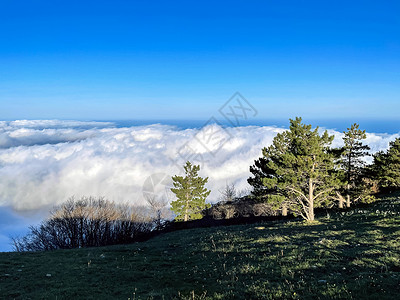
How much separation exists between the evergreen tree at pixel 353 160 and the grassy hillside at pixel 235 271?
1852cm

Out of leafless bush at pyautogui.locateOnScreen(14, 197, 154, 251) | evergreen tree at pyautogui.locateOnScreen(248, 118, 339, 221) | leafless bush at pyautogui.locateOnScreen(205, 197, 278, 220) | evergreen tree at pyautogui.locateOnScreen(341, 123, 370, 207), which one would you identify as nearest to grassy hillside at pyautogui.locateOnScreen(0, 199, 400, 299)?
→ evergreen tree at pyautogui.locateOnScreen(248, 118, 339, 221)

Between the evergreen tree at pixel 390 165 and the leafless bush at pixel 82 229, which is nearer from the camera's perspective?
the evergreen tree at pixel 390 165

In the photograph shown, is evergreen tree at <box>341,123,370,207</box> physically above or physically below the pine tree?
above

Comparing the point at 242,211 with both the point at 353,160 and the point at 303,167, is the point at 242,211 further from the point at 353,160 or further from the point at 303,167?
the point at 303,167

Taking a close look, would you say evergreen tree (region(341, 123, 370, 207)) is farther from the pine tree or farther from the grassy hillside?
the pine tree

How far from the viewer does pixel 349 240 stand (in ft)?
58.1

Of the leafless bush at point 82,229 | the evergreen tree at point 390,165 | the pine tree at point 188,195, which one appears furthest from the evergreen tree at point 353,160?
the leafless bush at point 82,229

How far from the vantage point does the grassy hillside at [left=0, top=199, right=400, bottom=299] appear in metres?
10.4

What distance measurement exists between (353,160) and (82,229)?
1859 inches

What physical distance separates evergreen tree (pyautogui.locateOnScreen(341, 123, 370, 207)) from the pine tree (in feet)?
90.0

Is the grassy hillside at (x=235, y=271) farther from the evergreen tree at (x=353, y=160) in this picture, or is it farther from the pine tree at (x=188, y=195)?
the pine tree at (x=188, y=195)

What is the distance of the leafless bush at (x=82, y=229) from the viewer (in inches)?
1783

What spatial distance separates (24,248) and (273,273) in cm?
5144

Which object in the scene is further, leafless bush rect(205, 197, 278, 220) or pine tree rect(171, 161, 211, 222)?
leafless bush rect(205, 197, 278, 220)
